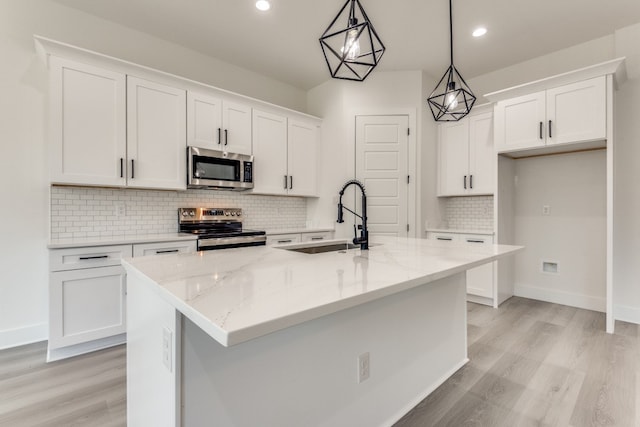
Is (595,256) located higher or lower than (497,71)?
lower

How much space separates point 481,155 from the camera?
12.8ft

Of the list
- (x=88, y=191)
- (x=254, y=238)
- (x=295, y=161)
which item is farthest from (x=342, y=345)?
(x=295, y=161)

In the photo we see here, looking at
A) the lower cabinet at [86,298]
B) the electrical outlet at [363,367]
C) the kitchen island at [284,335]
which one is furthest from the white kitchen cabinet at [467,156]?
the lower cabinet at [86,298]

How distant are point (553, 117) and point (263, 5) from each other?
3.04 meters

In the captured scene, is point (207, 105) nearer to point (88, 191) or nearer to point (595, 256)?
point (88, 191)

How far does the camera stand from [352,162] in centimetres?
419

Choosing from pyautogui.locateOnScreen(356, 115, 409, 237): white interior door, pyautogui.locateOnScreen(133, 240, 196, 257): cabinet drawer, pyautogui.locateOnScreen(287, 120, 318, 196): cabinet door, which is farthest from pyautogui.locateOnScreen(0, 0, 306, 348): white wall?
pyautogui.locateOnScreen(356, 115, 409, 237): white interior door

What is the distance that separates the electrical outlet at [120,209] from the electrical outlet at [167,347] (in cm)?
243

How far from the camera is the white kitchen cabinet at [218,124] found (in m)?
3.21

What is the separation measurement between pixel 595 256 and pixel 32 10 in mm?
5974

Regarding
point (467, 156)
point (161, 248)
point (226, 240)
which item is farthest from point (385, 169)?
point (161, 248)

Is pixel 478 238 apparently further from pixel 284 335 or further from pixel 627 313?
pixel 284 335

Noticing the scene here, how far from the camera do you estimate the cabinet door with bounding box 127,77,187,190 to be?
284 centimetres

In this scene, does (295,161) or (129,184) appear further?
(295,161)
